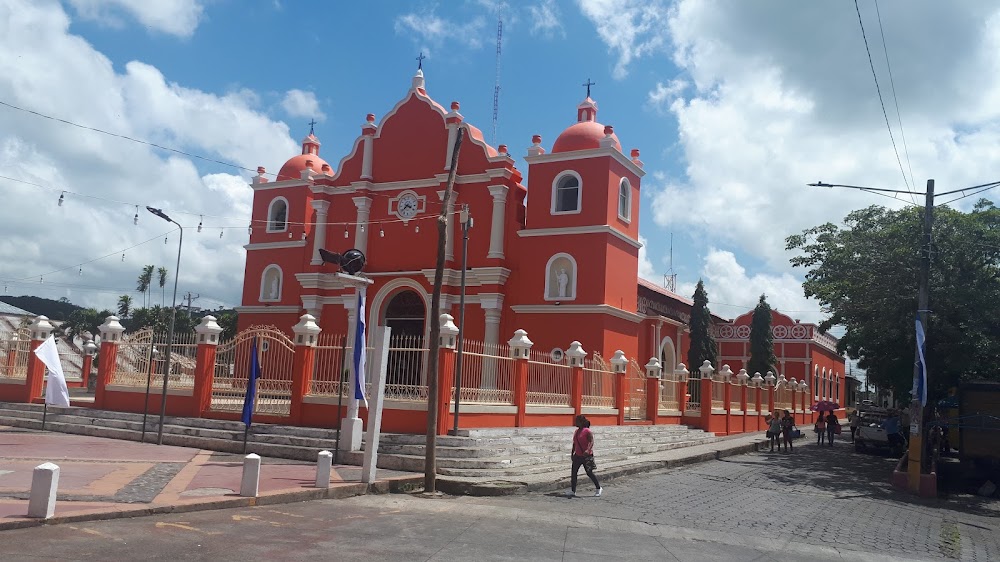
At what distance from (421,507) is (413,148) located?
16844 millimetres

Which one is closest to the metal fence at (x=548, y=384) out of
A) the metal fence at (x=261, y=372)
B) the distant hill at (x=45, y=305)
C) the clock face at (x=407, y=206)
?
the metal fence at (x=261, y=372)

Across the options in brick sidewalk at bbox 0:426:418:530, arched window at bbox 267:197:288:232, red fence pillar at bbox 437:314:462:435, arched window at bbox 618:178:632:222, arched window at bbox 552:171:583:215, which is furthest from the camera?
arched window at bbox 267:197:288:232

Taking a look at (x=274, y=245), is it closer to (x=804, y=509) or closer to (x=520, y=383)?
(x=520, y=383)

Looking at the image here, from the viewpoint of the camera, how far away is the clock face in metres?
24.9

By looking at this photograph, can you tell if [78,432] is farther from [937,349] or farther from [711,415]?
[937,349]

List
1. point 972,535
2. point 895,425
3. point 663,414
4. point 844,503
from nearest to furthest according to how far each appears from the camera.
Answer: point 972,535, point 844,503, point 663,414, point 895,425

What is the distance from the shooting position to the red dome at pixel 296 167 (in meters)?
28.5

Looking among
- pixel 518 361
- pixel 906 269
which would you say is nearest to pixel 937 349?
pixel 906 269

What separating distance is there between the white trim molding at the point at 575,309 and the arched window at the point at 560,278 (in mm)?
278

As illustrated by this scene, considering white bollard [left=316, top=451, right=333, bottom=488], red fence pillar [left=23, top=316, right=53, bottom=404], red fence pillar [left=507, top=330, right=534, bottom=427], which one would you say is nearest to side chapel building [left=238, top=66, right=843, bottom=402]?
red fence pillar [left=507, top=330, right=534, bottom=427]

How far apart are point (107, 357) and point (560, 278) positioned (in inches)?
491

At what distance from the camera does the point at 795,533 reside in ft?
32.6

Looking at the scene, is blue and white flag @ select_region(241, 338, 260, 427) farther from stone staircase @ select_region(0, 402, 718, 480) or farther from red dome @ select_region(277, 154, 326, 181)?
red dome @ select_region(277, 154, 326, 181)

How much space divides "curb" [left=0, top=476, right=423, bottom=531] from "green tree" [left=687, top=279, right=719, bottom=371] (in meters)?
24.3
